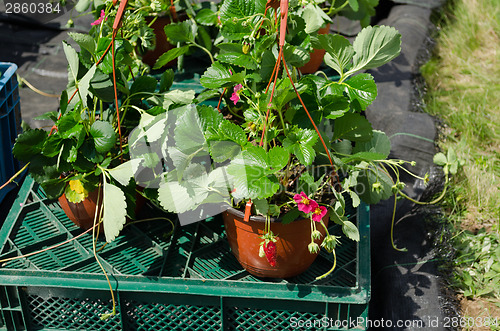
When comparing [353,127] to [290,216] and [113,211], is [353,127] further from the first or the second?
[113,211]

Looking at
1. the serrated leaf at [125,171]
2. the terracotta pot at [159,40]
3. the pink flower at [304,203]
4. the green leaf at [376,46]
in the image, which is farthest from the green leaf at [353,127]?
the terracotta pot at [159,40]

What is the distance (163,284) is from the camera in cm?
151

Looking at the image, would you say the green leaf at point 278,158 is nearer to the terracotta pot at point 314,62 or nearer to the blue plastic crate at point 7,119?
the terracotta pot at point 314,62

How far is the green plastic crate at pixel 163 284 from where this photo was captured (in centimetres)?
150

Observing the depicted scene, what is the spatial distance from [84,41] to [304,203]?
0.76 metres

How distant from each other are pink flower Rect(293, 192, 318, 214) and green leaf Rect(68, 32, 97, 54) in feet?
2.40

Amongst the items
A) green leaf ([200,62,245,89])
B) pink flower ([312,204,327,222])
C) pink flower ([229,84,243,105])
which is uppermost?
green leaf ([200,62,245,89])

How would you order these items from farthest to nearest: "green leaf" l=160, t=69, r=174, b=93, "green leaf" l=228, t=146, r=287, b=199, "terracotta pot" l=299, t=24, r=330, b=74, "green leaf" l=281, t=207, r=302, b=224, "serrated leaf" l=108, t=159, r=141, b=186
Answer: "terracotta pot" l=299, t=24, r=330, b=74
"green leaf" l=160, t=69, r=174, b=93
"serrated leaf" l=108, t=159, r=141, b=186
"green leaf" l=281, t=207, r=302, b=224
"green leaf" l=228, t=146, r=287, b=199

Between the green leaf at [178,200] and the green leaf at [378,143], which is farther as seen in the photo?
the green leaf at [378,143]

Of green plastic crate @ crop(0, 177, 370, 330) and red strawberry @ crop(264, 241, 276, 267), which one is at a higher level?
red strawberry @ crop(264, 241, 276, 267)

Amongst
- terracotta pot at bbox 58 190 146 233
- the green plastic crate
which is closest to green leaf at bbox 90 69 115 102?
terracotta pot at bbox 58 190 146 233

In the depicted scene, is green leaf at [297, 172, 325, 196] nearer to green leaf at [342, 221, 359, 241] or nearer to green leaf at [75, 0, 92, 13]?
green leaf at [342, 221, 359, 241]

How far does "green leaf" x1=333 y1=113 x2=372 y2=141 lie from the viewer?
1494 millimetres

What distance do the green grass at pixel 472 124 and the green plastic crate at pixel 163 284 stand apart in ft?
1.72
